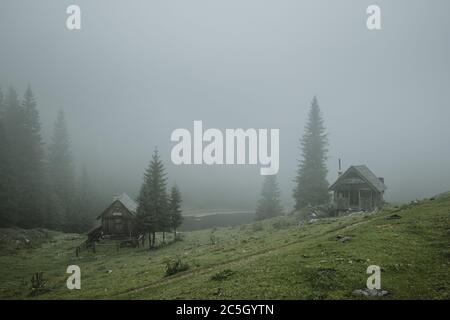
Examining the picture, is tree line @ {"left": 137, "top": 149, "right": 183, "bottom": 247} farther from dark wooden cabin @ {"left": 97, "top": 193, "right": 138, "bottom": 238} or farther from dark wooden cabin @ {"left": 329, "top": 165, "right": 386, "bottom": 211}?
dark wooden cabin @ {"left": 329, "top": 165, "right": 386, "bottom": 211}

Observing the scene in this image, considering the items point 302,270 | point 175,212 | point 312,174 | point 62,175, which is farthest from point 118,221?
point 302,270

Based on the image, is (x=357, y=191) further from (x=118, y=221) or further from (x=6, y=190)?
(x=6, y=190)

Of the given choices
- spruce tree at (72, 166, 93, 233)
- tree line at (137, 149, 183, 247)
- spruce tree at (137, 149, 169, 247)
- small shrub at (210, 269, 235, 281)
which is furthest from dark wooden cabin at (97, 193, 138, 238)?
small shrub at (210, 269, 235, 281)

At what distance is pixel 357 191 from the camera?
5472 cm

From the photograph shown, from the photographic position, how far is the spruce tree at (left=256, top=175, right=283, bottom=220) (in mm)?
75000

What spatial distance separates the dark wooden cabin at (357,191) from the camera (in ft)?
174

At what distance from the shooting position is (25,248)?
4741 cm

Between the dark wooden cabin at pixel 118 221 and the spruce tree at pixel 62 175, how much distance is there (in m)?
17.2

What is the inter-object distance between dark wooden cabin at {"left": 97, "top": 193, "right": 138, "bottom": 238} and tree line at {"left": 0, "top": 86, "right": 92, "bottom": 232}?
50.5 feet

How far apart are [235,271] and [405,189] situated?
521ft

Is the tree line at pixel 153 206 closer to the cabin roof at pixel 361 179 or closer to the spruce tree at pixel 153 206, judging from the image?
the spruce tree at pixel 153 206

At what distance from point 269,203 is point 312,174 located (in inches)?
615
